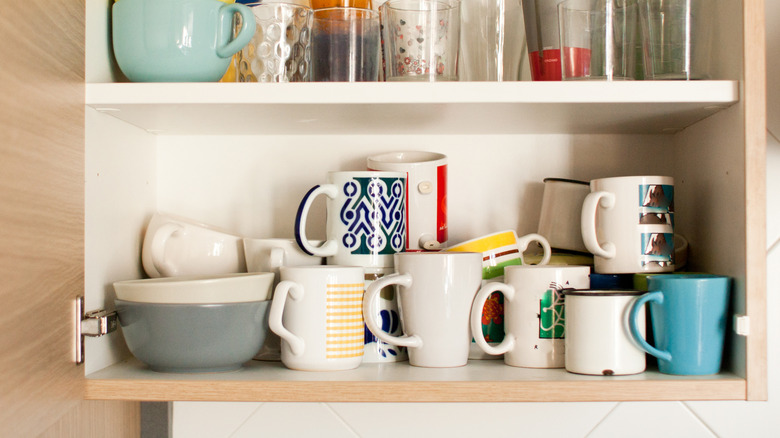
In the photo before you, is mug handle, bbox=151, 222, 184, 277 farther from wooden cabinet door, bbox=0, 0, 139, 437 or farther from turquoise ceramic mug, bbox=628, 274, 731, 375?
turquoise ceramic mug, bbox=628, 274, 731, 375

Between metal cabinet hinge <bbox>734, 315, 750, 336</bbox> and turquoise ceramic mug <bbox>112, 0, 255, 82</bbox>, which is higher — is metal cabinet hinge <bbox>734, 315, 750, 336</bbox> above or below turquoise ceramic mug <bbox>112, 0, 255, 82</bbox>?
below

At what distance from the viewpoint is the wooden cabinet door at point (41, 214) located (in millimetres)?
539

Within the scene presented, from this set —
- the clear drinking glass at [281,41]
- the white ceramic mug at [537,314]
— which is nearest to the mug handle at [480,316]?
the white ceramic mug at [537,314]

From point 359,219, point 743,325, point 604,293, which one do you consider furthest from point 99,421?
point 743,325

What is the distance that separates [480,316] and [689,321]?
8.3 inches

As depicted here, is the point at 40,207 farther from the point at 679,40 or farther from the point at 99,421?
the point at 679,40

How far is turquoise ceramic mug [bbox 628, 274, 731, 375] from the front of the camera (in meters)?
0.68

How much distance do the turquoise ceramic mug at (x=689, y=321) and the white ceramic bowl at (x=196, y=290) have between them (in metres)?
0.40

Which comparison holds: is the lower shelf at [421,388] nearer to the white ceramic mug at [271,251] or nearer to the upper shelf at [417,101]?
the white ceramic mug at [271,251]

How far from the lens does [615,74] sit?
2.54 feet

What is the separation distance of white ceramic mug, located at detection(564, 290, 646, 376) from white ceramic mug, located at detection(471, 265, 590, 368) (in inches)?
1.2

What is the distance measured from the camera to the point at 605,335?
69 cm

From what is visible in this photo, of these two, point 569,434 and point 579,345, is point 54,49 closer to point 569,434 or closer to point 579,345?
point 579,345

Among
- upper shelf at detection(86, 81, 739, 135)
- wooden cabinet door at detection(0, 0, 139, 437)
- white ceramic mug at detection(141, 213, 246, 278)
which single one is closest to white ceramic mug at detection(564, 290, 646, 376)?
upper shelf at detection(86, 81, 739, 135)
